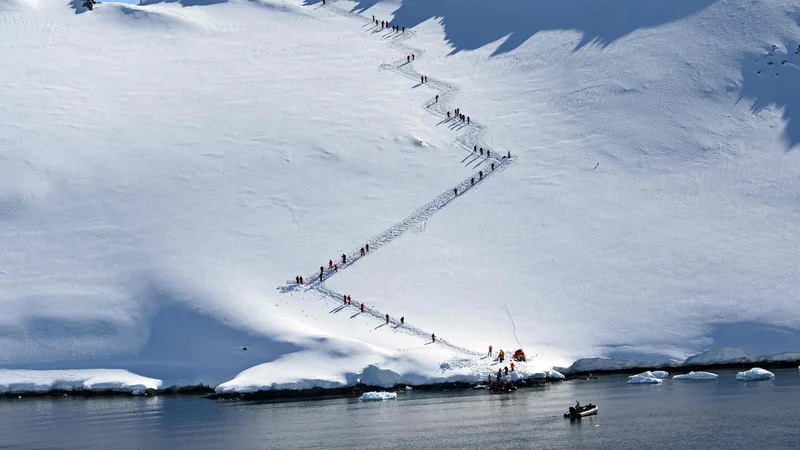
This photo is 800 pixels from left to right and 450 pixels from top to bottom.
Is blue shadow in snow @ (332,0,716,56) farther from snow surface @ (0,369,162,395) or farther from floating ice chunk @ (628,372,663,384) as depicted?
snow surface @ (0,369,162,395)

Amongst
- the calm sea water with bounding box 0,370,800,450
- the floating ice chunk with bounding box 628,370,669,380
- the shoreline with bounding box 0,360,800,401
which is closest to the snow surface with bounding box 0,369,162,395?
the shoreline with bounding box 0,360,800,401

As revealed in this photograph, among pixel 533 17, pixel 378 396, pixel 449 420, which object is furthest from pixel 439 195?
pixel 533 17

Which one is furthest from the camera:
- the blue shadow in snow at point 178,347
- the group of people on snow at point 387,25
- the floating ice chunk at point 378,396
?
the group of people on snow at point 387,25

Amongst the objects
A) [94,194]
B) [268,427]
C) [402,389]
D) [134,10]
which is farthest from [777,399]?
[134,10]

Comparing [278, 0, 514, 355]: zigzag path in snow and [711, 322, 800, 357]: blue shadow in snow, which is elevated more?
[278, 0, 514, 355]: zigzag path in snow

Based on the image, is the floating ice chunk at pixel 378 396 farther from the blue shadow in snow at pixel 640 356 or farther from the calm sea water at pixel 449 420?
the blue shadow in snow at pixel 640 356

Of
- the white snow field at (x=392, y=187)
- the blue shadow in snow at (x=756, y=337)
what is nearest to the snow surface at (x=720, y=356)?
the blue shadow in snow at (x=756, y=337)
